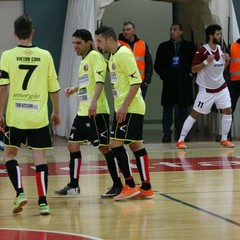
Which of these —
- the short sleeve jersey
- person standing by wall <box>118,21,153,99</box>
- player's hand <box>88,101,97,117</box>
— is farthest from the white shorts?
player's hand <box>88,101,97,117</box>

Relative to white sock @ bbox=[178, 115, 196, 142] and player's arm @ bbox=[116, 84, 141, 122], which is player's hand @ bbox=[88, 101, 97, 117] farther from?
white sock @ bbox=[178, 115, 196, 142]

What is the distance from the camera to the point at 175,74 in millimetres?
14523

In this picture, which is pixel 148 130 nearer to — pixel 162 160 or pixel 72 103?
pixel 72 103

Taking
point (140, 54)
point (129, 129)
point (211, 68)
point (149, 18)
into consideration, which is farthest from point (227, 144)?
point (149, 18)

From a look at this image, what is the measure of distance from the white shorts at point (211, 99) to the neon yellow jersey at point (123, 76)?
491 centimetres

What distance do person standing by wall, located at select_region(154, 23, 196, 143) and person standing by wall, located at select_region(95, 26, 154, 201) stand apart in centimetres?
617

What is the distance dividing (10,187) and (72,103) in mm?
5441

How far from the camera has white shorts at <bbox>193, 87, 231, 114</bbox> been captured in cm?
1284

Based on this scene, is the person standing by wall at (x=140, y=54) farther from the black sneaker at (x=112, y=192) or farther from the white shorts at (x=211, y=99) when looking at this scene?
the black sneaker at (x=112, y=192)

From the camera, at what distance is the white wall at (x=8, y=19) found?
51.3 ft

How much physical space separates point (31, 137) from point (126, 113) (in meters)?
1.04

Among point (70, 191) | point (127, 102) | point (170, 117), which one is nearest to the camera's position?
point (127, 102)

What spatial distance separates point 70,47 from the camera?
15070mm

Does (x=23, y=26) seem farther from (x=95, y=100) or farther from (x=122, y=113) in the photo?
(x=122, y=113)
